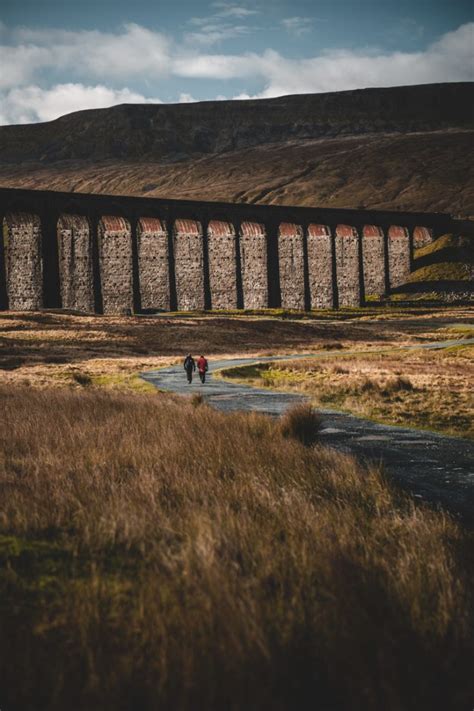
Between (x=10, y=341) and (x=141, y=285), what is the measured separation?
27494mm

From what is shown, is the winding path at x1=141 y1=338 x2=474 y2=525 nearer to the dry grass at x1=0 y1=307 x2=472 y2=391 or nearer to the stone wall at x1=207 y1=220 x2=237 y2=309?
the dry grass at x1=0 y1=307 x2=472 y2=391

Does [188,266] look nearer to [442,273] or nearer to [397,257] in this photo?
[397,257]

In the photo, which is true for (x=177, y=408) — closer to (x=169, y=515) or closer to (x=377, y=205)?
(x=169, y=515)

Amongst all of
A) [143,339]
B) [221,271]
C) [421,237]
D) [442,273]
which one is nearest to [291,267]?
[221,271]

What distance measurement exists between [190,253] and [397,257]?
31904 mm

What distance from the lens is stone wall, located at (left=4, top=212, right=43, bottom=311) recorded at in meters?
57.1

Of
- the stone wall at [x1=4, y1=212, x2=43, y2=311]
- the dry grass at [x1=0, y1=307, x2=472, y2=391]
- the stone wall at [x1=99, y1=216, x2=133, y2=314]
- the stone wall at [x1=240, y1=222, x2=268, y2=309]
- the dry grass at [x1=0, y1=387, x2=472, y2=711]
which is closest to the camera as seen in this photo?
the dry grass at [x1=0, y1=387, x2=472, y2=711]

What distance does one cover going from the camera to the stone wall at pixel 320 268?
77.9 metres

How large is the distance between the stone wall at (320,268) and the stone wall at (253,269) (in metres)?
7.51

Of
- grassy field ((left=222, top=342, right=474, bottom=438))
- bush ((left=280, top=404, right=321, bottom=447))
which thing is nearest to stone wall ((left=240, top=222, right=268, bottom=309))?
grassy field ((left=222, top=342, right=474, bottom=438))

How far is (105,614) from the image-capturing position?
3172 millimetres

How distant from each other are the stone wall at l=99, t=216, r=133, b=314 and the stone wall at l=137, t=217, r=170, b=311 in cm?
264

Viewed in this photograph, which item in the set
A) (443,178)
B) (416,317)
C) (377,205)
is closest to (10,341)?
(416,317)

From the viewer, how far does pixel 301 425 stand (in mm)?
9789
